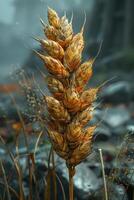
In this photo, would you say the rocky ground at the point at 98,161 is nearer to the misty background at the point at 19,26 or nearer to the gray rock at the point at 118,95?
the gray rock at the point at 118,95

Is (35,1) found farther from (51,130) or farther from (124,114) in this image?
(51,130)

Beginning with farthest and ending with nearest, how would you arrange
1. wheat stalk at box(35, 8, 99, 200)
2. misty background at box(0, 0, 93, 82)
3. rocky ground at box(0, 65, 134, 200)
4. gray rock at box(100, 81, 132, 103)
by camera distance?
1. misty background at box(0, 0, 93, 82)
2. gray rock at box(100, 81, 132, 103)
3. rocky ground at box(0, 65, 134, 200)
4. wheat stalk at box(35, 8, 99, 200)

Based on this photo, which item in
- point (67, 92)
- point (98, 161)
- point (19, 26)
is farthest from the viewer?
point (19, 26)

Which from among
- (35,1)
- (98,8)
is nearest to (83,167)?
(98,8)

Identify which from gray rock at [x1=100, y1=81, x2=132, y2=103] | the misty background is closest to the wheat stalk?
gray rock at [x1=100, y1=81, x2=132, y2=103]

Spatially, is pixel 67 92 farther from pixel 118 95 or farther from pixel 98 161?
pixel 118 95

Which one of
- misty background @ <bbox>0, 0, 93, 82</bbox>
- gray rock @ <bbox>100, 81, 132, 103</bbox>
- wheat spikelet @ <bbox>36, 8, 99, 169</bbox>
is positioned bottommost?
wheat spikelet @ <bbox>36, 8, 99, 169</bbox>

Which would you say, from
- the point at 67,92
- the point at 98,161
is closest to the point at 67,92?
the point at 67,92

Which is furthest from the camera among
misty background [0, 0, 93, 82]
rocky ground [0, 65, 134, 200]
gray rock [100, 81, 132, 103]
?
misty background [0, 0, 93, 82]

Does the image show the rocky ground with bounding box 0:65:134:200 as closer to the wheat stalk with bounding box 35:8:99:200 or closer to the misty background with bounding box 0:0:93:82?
the wheat stalk with bounding box 35:8:99:200
